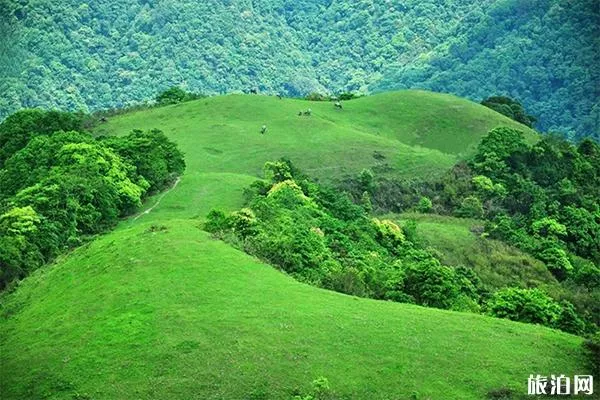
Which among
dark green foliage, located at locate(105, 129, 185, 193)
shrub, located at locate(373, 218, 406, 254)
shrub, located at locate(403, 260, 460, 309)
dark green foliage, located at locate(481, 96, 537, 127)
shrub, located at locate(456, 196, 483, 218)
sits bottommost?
shrub, located at locate(403, 260, 460, 309)

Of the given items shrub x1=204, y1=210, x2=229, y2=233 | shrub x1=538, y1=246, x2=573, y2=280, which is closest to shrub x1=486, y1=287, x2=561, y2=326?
shrub x1=204, y1=210, x2=229, y2=233

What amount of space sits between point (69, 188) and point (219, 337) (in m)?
33.8

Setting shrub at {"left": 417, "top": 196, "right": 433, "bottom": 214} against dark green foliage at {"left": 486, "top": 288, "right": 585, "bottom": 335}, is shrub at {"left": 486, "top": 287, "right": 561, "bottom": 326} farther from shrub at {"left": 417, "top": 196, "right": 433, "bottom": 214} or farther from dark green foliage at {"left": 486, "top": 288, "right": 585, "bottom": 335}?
shrub at {"left": 417, "top": 196, "right": 433, "bottom": 214}

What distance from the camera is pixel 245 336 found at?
38.1 m

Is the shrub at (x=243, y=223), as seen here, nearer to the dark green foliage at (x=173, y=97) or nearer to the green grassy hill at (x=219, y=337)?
the green grassy hill at (x=219, y=337)

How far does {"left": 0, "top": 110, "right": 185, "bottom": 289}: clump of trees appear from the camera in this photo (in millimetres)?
61875

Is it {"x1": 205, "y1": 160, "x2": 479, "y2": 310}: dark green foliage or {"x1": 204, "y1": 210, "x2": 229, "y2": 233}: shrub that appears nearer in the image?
{"x1": 205, "y1": 160, "x2": 479, "y2": 310}: dark green foliage

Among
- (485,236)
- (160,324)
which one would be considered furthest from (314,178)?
(160,324)

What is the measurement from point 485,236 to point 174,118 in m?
56.1

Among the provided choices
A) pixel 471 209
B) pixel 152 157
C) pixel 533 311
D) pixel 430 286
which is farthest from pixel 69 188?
pixel 471 209

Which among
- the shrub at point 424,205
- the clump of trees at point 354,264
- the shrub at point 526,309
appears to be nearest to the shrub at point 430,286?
the clump of trees at point 354,264

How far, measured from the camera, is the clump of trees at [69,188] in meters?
61.9

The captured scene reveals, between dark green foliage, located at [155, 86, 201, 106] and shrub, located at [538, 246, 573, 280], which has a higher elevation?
dark green foliage, located at [155, 86, 201, 106]

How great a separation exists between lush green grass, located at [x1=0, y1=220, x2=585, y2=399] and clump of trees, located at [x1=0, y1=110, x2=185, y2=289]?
14.8 meters
